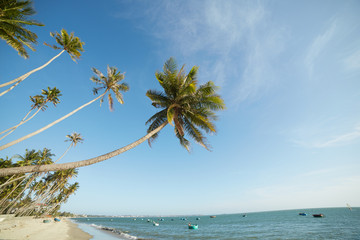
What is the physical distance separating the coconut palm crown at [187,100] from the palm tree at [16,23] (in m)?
8.32

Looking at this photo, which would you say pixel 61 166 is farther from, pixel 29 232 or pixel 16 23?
pixel 29 232

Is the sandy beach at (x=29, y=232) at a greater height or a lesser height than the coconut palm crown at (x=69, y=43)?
lesser

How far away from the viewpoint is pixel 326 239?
67.5 ft

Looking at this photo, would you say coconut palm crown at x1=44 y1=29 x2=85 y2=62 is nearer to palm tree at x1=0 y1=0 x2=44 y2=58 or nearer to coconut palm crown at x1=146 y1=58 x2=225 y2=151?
palm tree at x1=0 y1=0 x2=44 y2=58

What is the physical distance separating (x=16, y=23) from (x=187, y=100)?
12.0 metres

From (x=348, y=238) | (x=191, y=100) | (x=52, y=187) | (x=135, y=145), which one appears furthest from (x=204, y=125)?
(x=52, y=187)

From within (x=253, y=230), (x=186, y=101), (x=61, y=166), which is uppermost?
(x=186, y=101)

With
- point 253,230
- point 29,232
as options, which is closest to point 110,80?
point 29,232

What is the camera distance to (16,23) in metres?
9.88

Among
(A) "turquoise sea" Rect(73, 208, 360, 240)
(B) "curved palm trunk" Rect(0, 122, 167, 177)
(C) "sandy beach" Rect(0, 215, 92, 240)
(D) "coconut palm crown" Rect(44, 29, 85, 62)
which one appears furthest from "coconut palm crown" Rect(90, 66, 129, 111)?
(A) "turquoise sea" Rect(73, 208, 360, 240)

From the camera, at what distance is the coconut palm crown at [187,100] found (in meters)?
11.2

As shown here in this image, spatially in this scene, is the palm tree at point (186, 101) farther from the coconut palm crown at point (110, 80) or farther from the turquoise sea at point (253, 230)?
the turquoise sea at point (253, 230)

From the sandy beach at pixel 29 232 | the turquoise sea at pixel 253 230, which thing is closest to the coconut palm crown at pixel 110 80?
the sandy beach at pixel 29 232

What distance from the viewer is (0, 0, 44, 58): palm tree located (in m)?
8.78
